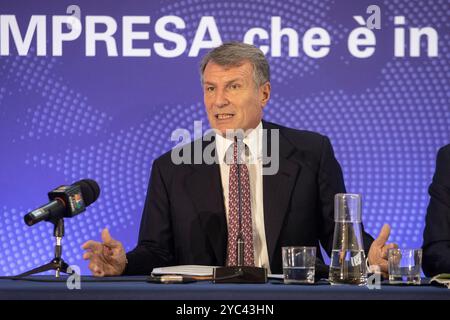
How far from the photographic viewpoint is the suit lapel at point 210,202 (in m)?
3.57

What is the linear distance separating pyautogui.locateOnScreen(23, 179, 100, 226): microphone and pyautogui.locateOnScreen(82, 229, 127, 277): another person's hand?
204 millimetres

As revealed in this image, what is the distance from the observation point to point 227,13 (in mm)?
4477

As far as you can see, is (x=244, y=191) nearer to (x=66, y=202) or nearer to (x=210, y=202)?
(x=210, y=202)

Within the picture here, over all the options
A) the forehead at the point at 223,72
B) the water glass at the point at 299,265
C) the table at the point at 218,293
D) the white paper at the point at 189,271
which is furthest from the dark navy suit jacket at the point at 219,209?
the table at the point at 218,293

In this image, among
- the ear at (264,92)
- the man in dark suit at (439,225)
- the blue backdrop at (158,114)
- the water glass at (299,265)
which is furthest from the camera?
the blue backdrop at (158,114)

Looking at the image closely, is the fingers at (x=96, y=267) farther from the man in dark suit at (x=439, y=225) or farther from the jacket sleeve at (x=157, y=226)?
the man in dark suit at (x=439, y=225)

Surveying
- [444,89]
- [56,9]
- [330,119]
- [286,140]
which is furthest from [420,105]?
[56,9]

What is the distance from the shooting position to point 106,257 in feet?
9.89

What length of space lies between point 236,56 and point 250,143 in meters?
0.40

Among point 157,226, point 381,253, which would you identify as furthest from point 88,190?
point 381,253

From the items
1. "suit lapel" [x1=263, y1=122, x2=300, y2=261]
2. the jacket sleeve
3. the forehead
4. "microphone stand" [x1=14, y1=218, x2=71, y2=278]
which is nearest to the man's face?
the forehead
